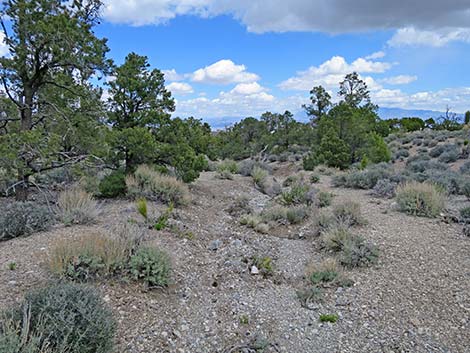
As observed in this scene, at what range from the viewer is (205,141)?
12469 mm

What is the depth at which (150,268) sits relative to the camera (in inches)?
201

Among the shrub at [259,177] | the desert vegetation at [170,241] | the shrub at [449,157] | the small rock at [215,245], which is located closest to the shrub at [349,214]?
the desert vegetation at [170,241]

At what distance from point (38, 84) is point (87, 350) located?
721cm

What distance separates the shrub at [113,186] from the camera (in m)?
9.84

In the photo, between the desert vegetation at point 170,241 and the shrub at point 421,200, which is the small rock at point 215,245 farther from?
the shrub at point 421,200

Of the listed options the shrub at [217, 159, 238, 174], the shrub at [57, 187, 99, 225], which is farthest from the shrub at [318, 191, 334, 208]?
the shrub at [217, 159, 238, 174]

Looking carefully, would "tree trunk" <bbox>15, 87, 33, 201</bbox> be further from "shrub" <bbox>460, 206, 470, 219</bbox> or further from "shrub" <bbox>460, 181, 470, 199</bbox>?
"shrub" <bbox>460, 181, 470, 199</bbox>

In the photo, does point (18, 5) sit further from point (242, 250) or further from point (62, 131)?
point (242, 250)

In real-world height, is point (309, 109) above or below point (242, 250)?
above

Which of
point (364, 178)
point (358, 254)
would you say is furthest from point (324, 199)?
point (358, 254)

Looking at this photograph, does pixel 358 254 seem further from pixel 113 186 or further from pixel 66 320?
pixel 113 186

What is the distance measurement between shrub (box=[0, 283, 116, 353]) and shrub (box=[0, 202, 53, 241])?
346cm

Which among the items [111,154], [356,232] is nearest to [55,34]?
[111,154]

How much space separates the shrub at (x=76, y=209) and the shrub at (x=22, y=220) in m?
0.32
